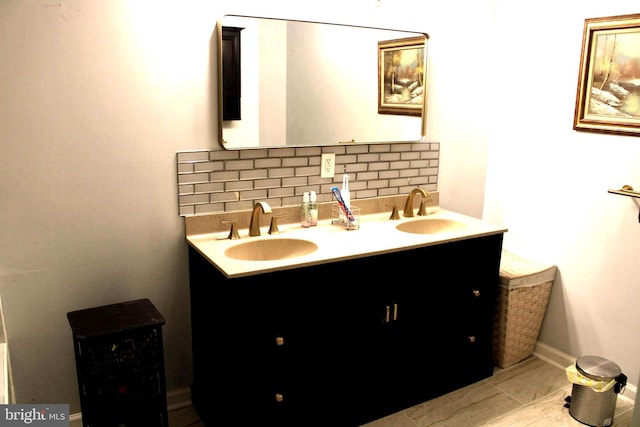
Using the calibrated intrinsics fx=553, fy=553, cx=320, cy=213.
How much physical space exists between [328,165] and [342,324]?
2.64ft

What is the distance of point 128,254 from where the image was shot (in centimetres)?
235

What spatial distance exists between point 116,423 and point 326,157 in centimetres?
146

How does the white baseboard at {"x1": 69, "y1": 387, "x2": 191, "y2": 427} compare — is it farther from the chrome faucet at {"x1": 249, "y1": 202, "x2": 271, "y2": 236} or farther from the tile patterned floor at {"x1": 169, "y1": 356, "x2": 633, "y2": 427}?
the chrome faucet at {"x1": 249, "y1": 202, "x2": 271, "y2": 236}

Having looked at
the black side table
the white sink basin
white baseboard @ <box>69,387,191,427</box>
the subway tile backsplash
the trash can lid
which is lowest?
white baseboard @ <box>69,387,191,427</box>

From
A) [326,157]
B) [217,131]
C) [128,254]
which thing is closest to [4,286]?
[128,254]

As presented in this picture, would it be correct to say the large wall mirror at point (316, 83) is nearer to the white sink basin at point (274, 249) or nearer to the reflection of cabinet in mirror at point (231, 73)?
the reflection of cabinet in mirror at point (231, 73)

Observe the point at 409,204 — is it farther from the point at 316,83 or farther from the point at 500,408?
the point at 500,408

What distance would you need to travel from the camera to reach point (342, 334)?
7.65 ft

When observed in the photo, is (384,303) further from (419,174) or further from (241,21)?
(241,21)

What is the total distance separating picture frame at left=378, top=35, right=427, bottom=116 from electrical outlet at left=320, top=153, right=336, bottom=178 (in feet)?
1.19

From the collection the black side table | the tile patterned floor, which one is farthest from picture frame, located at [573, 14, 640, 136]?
the black side table

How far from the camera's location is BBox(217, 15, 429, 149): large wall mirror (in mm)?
2371

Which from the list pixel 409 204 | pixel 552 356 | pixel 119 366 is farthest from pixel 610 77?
pixel 119 366

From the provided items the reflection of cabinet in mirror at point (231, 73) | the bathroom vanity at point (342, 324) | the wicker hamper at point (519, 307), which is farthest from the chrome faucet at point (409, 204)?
the reflection of cabinet in mirror at point (231, 73)
